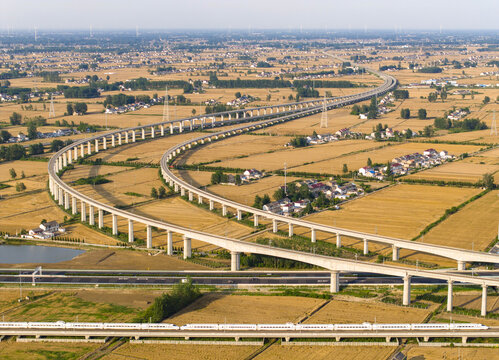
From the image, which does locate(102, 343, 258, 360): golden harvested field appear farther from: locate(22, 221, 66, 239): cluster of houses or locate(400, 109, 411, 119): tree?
locate(400, 109, 411, 119): tree

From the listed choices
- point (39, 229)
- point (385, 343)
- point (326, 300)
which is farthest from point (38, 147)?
point (385, 343)

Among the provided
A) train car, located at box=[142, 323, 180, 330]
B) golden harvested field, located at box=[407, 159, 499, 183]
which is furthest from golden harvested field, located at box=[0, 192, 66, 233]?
golden harvested field, located at box=[407, 159, 499, 183]

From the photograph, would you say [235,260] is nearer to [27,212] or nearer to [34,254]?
[34,254]

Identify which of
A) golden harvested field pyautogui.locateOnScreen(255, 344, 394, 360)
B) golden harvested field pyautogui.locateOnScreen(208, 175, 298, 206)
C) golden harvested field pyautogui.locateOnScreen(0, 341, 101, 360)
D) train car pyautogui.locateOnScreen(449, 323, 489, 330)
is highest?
train car pyautogui.locateOnScreen(449, 323, 489, 330)

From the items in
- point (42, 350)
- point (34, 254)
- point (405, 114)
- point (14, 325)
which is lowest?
point (34, 254)

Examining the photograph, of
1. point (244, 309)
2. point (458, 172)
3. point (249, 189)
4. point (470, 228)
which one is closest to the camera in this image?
point (244, 309)

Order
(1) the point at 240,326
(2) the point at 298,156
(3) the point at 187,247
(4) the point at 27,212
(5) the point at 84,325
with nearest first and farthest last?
(1) the point at 240,326, (5) the point at 84,325, (3) the point at 187,247, (4) the point at 27,212, (2) the point at 298,156

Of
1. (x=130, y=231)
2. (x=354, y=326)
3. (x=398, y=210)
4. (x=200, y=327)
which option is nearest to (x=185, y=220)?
(x=130, y=231)

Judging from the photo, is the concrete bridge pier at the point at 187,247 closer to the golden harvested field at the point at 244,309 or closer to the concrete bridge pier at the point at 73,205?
the golden harvested field at the point at 244,309
